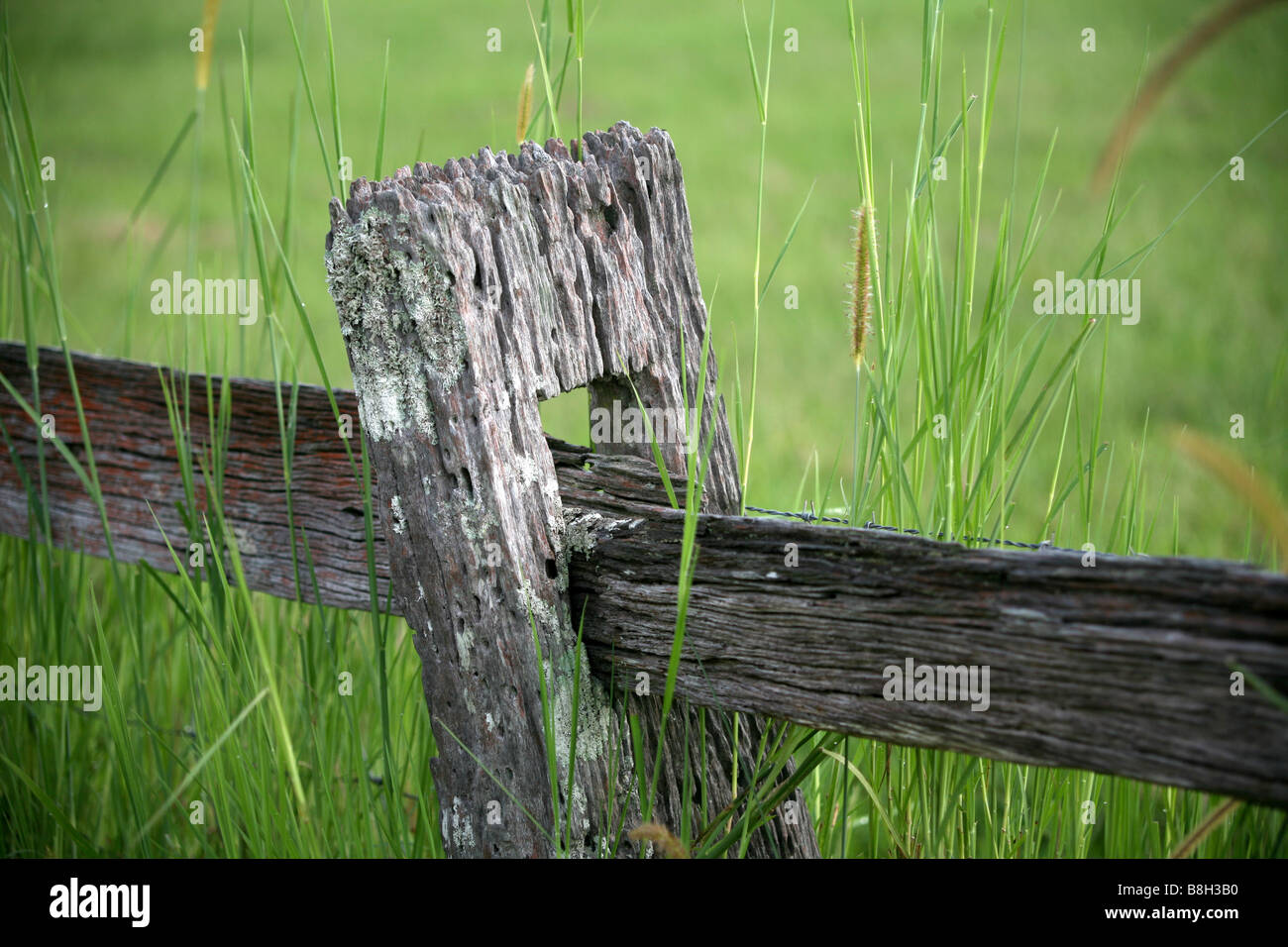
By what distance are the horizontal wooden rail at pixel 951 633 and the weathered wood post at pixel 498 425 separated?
0.09 m

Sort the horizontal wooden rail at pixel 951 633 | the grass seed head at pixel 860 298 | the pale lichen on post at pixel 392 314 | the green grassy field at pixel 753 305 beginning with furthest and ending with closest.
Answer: the green grassy field at pixel 753 305, the grass seed head at pixel 860 298, the pale lichen on post at pixel 392 314, the horizontal wooden rail at pixel 951 633

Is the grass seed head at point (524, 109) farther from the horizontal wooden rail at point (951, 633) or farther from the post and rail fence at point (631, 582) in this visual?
the horizontal wooden rail at point (951, 633)

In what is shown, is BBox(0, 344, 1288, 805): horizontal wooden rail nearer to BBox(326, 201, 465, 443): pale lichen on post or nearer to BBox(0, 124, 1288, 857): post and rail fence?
BBox(0, 124, 1288, 857): post and rail fence

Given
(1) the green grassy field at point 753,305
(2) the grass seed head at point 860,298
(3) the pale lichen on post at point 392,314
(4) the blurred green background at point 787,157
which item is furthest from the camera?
(4) the blurred green background at point 787,157

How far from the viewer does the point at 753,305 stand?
490 cm

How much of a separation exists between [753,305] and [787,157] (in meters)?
3.44

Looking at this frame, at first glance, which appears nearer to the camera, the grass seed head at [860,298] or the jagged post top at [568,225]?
the jagged post top at [568,225]

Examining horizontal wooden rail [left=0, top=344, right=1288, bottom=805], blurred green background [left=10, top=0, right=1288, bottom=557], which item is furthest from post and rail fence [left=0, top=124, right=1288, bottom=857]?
blurred green background [left=10, top=0, right=1288, bottom=557]

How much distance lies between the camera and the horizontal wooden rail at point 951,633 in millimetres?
787

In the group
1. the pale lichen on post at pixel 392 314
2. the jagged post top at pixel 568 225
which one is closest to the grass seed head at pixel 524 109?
the jagged post top at pixel 568 225

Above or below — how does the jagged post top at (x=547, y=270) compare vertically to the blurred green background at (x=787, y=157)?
below

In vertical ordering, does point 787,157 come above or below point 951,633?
above

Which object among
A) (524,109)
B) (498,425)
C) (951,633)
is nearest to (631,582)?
(498,425)

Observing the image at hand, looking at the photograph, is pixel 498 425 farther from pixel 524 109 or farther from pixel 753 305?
pixel 753 305
